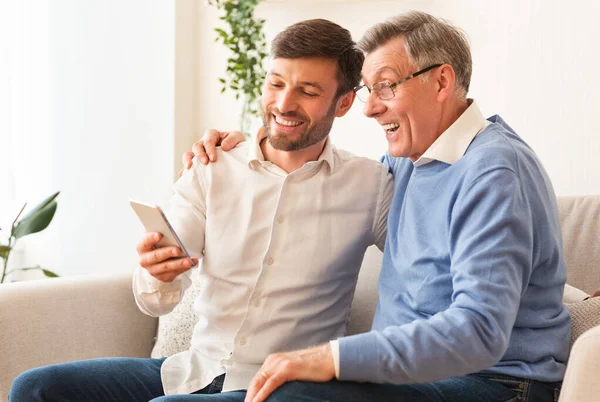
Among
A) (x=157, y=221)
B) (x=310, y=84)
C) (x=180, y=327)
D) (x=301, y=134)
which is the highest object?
(x=310, y=84)

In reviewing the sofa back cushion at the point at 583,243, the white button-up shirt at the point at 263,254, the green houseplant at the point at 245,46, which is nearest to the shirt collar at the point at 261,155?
the white button-up shirt at the point at 263,254

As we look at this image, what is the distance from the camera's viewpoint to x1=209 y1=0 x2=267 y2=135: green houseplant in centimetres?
271

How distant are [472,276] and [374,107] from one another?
0.49 metres

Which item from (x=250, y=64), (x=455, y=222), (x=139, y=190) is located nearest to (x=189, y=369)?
(x=455, y=222)

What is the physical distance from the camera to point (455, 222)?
1.42 metres

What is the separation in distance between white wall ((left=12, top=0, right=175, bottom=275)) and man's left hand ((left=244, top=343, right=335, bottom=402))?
188cm

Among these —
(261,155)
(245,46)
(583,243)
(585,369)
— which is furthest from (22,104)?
(585,369)

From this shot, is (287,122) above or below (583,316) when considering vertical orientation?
above

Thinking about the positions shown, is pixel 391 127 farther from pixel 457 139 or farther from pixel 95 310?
pixel 95 310

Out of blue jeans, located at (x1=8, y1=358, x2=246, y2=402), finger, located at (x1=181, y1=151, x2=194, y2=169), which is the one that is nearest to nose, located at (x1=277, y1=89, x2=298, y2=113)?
finger, located at (x1=181, y1=151, x2=194, y2=169)

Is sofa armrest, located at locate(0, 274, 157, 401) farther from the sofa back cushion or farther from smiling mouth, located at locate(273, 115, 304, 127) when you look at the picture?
the sofa back cushion

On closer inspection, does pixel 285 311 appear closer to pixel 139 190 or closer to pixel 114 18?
pixel 139 190

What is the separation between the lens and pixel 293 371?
1255 millimetres

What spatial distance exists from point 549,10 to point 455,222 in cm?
102
